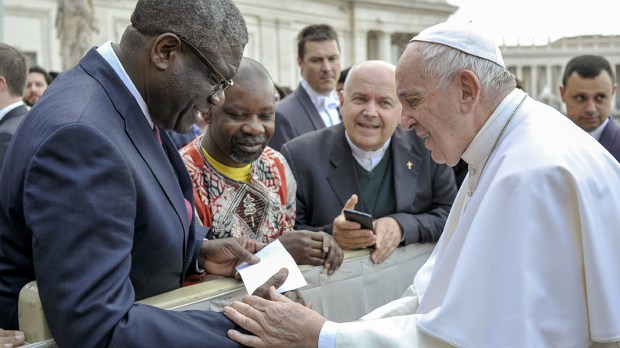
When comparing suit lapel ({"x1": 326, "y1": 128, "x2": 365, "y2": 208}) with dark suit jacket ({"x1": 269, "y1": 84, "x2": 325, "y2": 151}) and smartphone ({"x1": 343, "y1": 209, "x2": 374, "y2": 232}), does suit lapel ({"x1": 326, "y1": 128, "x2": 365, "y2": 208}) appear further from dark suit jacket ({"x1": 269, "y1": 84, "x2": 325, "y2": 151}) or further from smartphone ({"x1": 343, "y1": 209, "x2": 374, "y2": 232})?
dark suit jacket ({"x1": 269, "y1": 84, "x2": 325, "y2": 151})

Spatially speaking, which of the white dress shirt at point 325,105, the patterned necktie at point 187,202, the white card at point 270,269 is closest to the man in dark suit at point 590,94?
the white dress shirt at point 325,105

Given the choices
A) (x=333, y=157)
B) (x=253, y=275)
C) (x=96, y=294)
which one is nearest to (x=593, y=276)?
(x=253, y=275)

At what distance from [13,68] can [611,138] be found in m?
4.66

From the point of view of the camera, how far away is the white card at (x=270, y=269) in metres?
2.43

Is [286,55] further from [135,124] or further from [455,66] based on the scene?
[135,124]

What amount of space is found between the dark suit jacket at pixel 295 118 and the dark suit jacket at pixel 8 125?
1970 mm

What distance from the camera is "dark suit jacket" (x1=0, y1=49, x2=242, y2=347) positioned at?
1730 mm

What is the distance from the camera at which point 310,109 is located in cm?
608

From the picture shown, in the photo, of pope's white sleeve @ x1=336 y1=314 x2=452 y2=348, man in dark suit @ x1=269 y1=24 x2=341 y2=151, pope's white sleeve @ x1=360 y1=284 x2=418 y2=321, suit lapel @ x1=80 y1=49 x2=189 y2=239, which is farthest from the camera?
man in dark suit @ x1=269 y1=24 x2=341 y2=151

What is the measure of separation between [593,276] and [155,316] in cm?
133

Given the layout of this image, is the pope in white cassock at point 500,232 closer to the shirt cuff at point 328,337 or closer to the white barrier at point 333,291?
the shirt cuff at point 328,337

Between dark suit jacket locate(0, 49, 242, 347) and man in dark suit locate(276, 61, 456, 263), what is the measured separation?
153 cm

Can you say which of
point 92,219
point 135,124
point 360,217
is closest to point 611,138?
point 360,217

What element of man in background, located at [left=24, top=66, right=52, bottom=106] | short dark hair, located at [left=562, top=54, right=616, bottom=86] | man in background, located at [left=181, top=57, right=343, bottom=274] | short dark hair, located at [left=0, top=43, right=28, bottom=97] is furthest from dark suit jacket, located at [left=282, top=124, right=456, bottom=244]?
man in background, located at [left=24, top=66, right=52, bottom=106]
